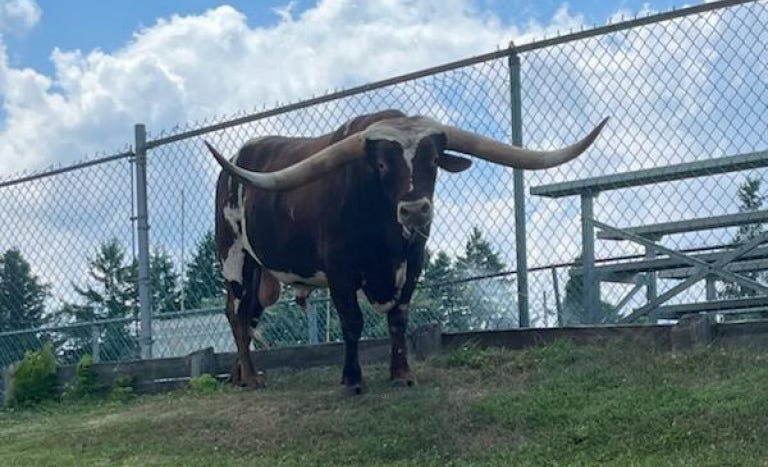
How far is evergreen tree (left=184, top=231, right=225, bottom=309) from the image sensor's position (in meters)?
10.5

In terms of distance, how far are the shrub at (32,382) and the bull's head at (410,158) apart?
160 inches

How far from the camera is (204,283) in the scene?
10672 millimetres

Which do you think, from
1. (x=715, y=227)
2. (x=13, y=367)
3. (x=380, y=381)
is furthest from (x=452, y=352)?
(x=13, y=367)

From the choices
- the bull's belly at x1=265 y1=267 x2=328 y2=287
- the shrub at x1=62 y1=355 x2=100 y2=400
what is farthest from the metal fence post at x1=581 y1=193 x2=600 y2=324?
the shrub at x1=62 y1=355 x2=100 y2=400

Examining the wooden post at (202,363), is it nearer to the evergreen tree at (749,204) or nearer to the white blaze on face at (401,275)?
the white blaze on face at (401,275)

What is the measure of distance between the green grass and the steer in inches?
21.8

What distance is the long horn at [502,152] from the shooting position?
24.3ft

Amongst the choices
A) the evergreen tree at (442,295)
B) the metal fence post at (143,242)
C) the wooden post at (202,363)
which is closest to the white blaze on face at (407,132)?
the evergreen tree at (442,295)

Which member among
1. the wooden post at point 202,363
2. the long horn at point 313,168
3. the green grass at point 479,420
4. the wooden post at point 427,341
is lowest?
the green grass at point 479,420

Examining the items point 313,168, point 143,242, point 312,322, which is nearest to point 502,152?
point 313,168

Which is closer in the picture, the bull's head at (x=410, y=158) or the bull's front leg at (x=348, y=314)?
the bull's head at (x=410, y=158)

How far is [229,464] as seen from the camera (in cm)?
605

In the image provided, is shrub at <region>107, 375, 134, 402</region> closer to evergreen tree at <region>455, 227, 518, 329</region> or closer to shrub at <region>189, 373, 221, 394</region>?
shrub at <region>189, 373, 221, 394</region>

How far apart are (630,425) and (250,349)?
14.2 ft
